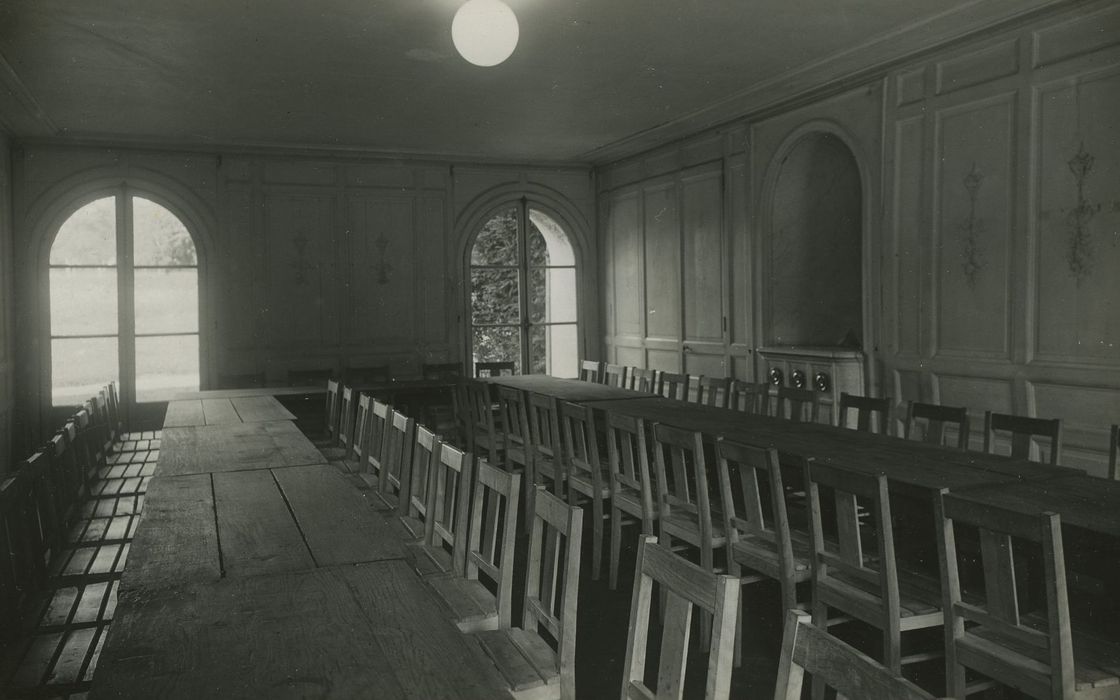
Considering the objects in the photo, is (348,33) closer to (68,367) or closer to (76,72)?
(76,72)

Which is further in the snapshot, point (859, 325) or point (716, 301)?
point (716, 301)

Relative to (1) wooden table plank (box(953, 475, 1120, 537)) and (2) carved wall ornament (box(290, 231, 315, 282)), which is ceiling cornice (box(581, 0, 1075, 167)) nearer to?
(1) wooden table plank (box(953, 475, 1120, 537))

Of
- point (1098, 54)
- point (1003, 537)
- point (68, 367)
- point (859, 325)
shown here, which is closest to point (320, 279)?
point (68, 367)

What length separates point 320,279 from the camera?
9.48 m

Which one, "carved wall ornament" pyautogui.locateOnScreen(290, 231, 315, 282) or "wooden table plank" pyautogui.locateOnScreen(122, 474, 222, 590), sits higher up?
"carved wall ornament" pyautogui.locateOnScreen(290, 231, 315, 282)

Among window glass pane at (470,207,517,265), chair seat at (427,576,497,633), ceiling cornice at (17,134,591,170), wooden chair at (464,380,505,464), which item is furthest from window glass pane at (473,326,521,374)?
chair seat at (427,576,497,633)

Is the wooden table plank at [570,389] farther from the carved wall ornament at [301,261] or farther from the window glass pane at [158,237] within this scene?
the window glass pane at [158,237]

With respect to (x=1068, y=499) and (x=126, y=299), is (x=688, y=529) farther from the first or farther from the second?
(x=126, y=299)

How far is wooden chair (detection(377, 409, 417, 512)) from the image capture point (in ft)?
12.7

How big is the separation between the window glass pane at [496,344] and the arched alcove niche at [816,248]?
23.1 ft

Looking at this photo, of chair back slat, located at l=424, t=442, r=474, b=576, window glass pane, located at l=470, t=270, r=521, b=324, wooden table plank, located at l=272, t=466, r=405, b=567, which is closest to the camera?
wooden table plank, located at l=272, t=466, r=405, b=567

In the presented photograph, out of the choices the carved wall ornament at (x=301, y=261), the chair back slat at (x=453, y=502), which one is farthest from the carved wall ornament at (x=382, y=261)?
the chair back slat at (x=453, y=502)

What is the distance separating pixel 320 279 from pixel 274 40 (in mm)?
4292

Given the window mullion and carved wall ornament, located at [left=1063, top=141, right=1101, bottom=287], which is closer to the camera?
carved wall ornament, located at [left=1063, top=141, right=1101, bottom=287]
